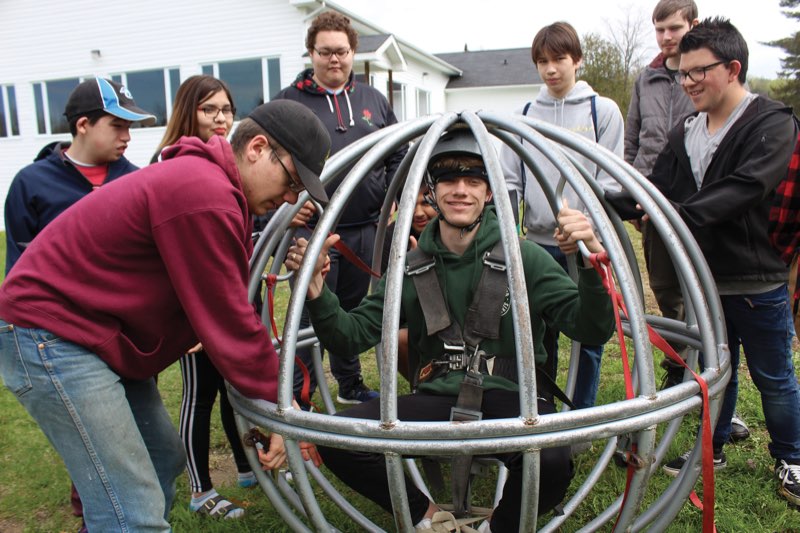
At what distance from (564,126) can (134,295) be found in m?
2.60

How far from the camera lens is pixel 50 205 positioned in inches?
113

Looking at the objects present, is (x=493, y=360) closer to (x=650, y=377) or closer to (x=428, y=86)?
(x=650, y=377)

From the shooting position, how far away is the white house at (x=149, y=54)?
15.6 meters

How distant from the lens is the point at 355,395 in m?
4.59

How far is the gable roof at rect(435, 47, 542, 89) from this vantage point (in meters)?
28.2

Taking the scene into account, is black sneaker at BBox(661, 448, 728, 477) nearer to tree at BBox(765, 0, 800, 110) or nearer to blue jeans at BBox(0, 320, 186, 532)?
blue jeans at BBox(0, 320, 186, 532)

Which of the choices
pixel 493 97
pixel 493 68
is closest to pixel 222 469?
pixel 493 97

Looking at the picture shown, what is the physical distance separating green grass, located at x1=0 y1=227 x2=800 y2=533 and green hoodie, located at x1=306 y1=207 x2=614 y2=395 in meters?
0.95

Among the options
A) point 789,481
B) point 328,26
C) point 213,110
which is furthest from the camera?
point 328,26

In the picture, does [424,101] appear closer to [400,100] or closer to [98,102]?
[400,100]

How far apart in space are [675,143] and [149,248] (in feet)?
8.29

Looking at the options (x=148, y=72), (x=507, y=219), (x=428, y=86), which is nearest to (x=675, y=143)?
(x=507, y=219)

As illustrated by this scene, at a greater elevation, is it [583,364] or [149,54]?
[149,54]

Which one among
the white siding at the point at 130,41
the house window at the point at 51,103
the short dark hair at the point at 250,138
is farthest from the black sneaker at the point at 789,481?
the house window at the point at 51,103
